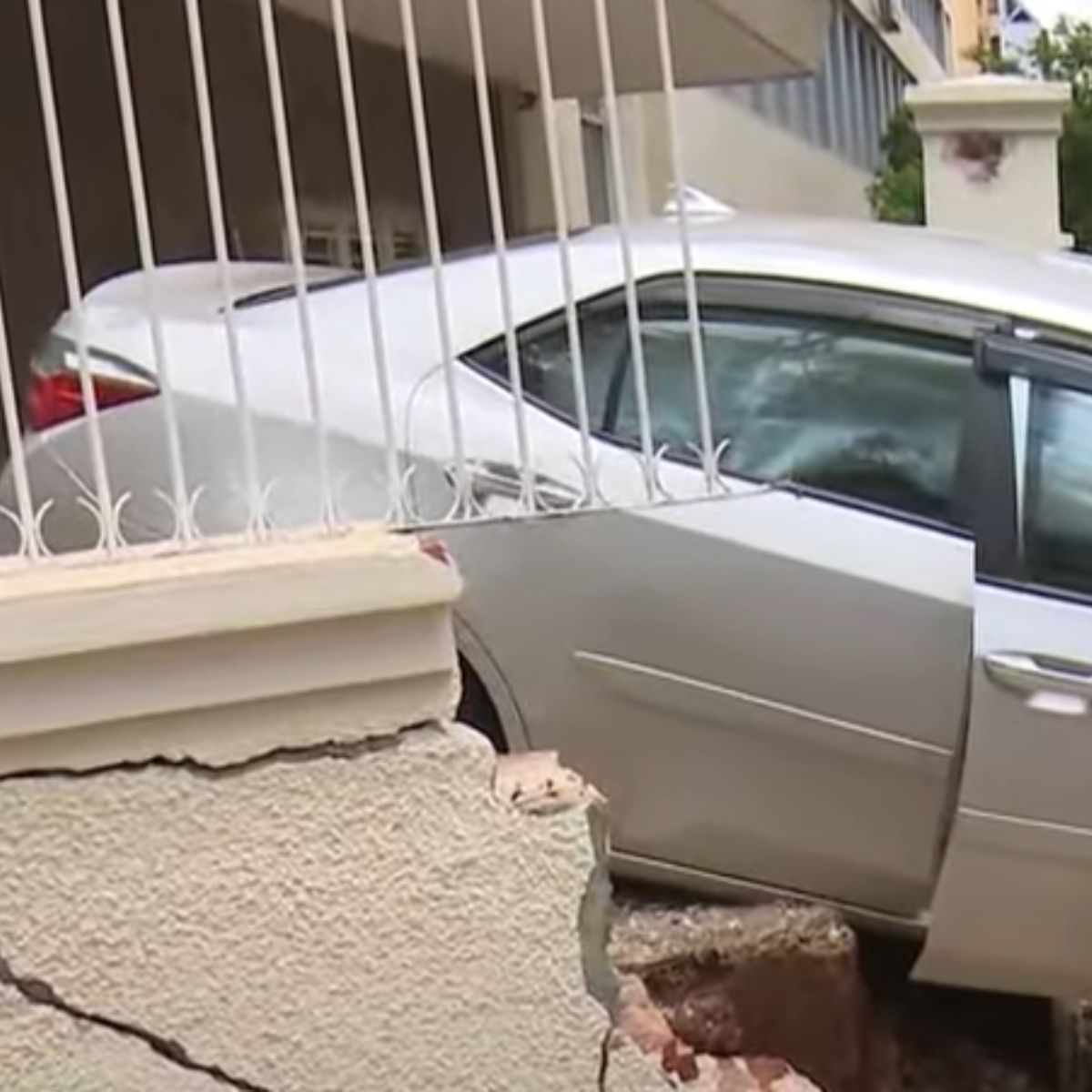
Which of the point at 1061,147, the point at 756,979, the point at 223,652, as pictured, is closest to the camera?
the point at 223,652

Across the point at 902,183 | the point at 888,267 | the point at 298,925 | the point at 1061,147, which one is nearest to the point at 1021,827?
the point at 888,267

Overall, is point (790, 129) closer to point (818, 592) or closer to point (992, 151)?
point (992, 151)

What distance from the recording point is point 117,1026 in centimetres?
219

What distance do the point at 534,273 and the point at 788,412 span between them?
24.3 inches

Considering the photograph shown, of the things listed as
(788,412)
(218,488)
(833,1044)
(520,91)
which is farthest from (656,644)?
(520,91)

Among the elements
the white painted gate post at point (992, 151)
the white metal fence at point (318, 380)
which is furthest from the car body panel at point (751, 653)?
the white painted gate post at point (992, 151)

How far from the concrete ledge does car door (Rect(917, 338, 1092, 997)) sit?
86.8 inches

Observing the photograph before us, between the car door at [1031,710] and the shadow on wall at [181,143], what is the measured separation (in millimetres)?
2173

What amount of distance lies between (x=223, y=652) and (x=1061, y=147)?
386 inches

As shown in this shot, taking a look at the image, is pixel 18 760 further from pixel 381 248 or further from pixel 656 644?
pixel 381 248

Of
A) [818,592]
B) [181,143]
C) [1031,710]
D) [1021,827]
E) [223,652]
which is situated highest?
[181,143]

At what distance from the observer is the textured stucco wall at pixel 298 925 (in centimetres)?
216

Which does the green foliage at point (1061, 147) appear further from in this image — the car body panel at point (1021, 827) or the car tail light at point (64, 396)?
the car tail light at point (64, 396)

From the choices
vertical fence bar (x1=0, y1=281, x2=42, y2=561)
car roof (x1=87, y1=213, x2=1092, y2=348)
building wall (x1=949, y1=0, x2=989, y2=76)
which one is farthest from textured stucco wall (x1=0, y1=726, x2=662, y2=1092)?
building wall (x1=949, y1=0, x2=989, y2=76)
